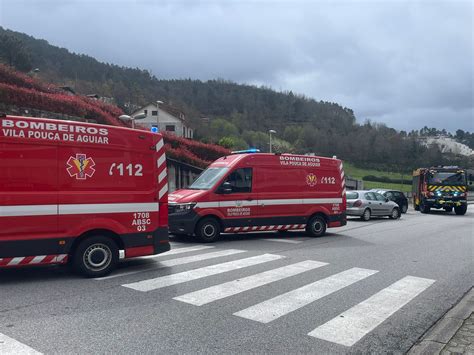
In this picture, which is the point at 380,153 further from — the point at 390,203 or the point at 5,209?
the point at 5,209

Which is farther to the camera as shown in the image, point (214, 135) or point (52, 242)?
point (214, 135)

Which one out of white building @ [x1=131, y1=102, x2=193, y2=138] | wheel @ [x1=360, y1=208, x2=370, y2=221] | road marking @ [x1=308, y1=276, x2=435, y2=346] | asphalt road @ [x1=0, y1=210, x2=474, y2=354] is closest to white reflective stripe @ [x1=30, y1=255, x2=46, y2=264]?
asphalt road @ [x1=0, y1=210, x2=474, y2=354]

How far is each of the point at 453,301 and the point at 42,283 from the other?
250 inches

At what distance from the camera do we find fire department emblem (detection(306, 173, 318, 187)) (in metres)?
13.7

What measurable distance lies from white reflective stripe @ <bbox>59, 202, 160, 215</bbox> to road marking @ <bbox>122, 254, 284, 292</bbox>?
1309 millimetres

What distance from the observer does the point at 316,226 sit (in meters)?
13.8

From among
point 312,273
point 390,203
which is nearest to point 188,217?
point 312,273

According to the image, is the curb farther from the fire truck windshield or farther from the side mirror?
the fire truck windshield

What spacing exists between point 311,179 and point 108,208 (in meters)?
7.70

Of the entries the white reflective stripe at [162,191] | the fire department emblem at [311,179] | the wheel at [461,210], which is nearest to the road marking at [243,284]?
the white reflective stripe at [162,191]

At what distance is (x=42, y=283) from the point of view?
273 inches

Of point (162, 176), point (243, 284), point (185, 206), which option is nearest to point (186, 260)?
point (162, 176)

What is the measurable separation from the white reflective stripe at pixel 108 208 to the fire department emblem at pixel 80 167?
0.50 metres

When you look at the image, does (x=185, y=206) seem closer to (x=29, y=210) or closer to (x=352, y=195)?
(x=29, y=210)
